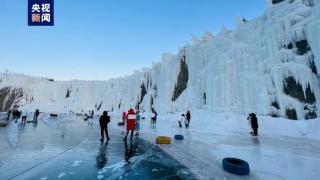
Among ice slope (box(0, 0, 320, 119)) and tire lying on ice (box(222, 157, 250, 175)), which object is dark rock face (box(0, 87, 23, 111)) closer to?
ice slope (box(0, 0, 320, 119))

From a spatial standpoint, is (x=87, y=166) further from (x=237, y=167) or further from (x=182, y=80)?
(x=182, y=80)

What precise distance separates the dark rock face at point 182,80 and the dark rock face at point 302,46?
2214 centimetres

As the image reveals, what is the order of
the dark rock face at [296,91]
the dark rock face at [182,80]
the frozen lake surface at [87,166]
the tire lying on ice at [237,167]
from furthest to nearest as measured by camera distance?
1. the dark rock face at [182,80]
2. the dark rock face at [296,91]
3. the tire lying on ice at [237,167]
4. the frozen lake surface at [87,166]

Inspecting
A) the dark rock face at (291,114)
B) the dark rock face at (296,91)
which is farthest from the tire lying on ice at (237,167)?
the dark rock face at (296,91)

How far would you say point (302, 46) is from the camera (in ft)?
68.4

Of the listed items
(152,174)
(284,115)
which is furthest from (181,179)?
(284,115)

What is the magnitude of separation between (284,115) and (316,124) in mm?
5800

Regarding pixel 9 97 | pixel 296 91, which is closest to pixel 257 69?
pixel 296 91

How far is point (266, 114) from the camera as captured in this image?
20828mm

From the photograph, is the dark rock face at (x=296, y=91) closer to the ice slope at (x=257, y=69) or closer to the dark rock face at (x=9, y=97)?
the ice slope at (x=257, y=69)

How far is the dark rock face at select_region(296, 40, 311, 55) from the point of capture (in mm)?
20445

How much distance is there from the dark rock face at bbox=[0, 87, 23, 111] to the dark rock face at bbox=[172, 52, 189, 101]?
9262 centimetres

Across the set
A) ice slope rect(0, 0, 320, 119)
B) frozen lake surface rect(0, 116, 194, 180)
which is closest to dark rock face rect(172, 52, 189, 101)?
ice slope rect(0, 0, 320, 119)

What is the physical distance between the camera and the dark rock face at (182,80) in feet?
136
